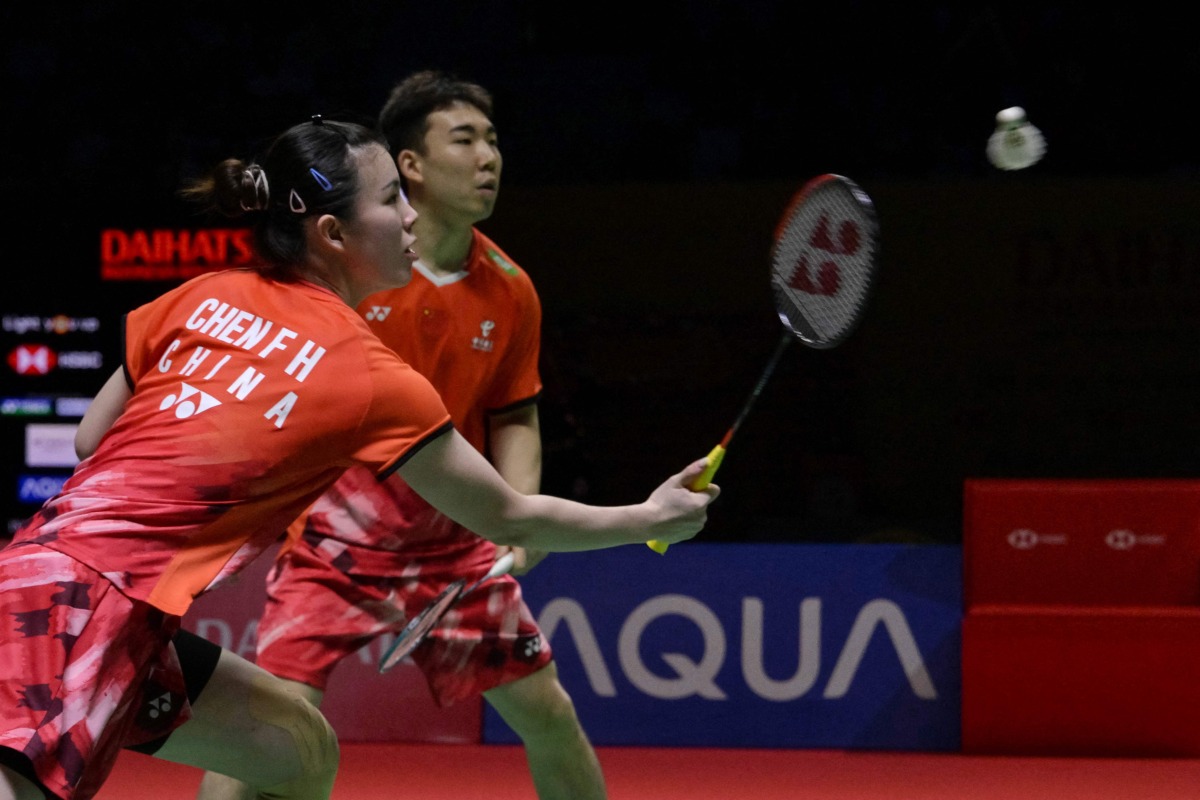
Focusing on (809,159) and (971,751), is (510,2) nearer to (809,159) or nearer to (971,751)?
(809,159)

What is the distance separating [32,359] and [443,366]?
400 centimetres

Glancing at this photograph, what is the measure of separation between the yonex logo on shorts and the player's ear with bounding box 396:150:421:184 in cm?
125

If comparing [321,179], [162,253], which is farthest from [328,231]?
[162,253]

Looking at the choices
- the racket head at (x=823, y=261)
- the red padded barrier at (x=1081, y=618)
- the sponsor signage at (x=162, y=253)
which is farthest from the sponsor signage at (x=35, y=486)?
the racket head at (x=823, y=261)

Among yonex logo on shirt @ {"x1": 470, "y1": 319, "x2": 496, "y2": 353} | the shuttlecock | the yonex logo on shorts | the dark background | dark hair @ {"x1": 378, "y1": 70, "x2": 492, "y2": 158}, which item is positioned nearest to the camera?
the yonex logo on shorts

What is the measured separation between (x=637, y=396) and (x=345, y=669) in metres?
2.82

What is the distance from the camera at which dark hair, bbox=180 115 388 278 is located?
2076 millimetres

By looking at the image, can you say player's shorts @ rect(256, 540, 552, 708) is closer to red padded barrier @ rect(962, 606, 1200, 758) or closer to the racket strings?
the racket strings

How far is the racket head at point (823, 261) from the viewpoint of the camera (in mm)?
2686

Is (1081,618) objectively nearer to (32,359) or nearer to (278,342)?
(278,342)

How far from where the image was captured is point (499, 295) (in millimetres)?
3047

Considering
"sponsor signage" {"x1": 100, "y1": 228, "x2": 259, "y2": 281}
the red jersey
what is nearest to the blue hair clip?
the red jersey

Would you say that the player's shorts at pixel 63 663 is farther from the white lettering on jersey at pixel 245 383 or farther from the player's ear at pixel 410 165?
the player's ear at pixel 410 165

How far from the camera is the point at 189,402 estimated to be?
6.22 feet
